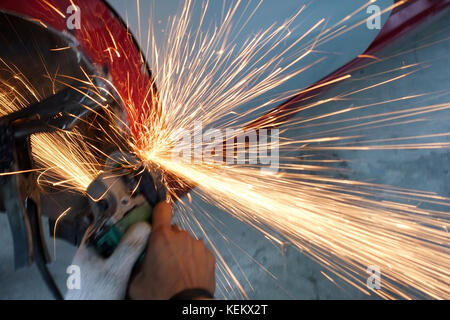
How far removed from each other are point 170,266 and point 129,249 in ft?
0.48

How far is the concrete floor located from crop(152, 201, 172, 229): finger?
3.71ft

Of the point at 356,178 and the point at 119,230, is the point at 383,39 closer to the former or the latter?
the point at 356,178

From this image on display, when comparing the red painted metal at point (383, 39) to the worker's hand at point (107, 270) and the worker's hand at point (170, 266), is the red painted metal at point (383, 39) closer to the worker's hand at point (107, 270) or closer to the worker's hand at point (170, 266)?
the worker's hand at point (170, 266)

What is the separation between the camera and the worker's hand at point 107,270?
3.03 ft

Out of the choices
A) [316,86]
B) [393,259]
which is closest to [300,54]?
[316,86]

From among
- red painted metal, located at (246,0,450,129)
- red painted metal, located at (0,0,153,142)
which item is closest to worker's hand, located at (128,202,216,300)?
red painted metal, located at (0,0,153,142)

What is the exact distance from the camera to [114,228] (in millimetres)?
1033

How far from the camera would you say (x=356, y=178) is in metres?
2.47

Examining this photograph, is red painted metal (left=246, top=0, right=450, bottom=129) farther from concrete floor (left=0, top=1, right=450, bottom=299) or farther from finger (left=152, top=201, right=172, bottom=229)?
finger (left=152, top=201, right=172, bottom=229)

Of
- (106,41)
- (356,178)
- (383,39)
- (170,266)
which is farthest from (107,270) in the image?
(383,39)

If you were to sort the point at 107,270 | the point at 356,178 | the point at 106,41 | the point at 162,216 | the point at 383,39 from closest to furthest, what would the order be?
the point at 107,270
the point at 162,216
the point at 106,41
the point at 356,178
the point at 383,39

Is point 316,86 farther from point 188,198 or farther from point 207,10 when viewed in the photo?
point 188,198

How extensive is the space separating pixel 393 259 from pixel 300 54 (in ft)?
5.08
